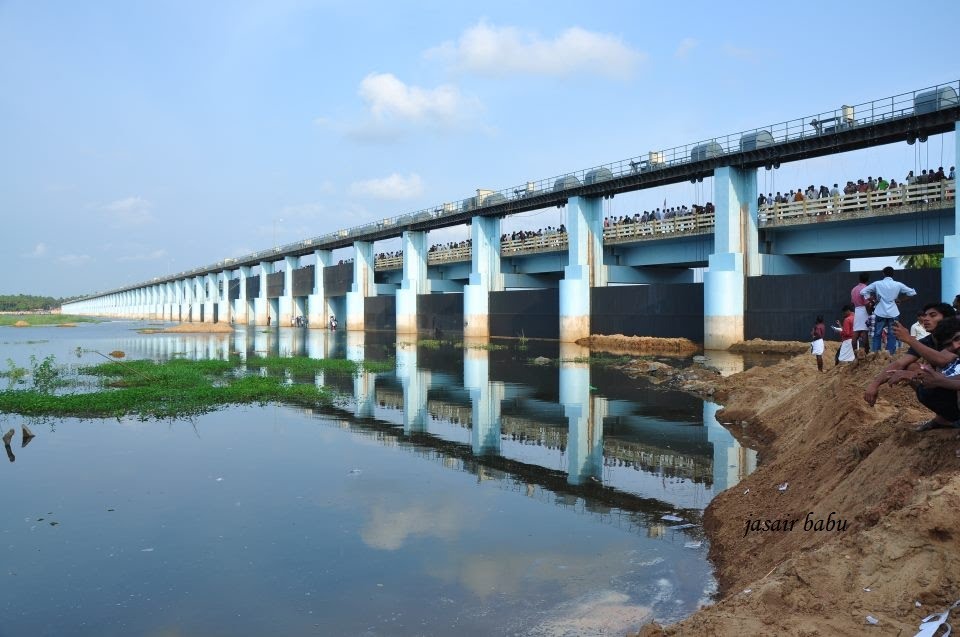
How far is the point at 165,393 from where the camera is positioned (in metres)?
17.4

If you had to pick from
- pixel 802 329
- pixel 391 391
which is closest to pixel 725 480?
pixel 391 391

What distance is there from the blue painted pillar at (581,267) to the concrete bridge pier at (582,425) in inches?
554

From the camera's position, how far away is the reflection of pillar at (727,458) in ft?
31.0

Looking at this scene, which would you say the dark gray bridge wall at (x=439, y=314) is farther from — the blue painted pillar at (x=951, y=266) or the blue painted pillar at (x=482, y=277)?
the blue painted pillar at (x=951, y=266)

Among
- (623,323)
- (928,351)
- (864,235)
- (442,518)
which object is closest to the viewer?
(928,351)

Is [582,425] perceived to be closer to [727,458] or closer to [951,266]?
[727,458]

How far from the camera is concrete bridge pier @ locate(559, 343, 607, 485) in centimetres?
1017

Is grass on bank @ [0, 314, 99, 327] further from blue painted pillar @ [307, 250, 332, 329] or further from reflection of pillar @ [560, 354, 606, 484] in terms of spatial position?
reflection of pillar @ [560, 354, 606, 484]

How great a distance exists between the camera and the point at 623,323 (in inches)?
1446

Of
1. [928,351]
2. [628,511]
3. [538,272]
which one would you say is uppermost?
[538,272]

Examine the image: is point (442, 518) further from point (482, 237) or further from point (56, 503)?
point (482, 237)

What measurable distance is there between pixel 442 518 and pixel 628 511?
2175 millimetres

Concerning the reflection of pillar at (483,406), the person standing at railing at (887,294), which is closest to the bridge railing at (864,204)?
the reflection of pillar at (483,406)

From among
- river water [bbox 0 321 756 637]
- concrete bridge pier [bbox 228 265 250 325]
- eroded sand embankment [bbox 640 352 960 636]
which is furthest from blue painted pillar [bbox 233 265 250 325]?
eroded sand embankment [bbox 640 352 960 636]
